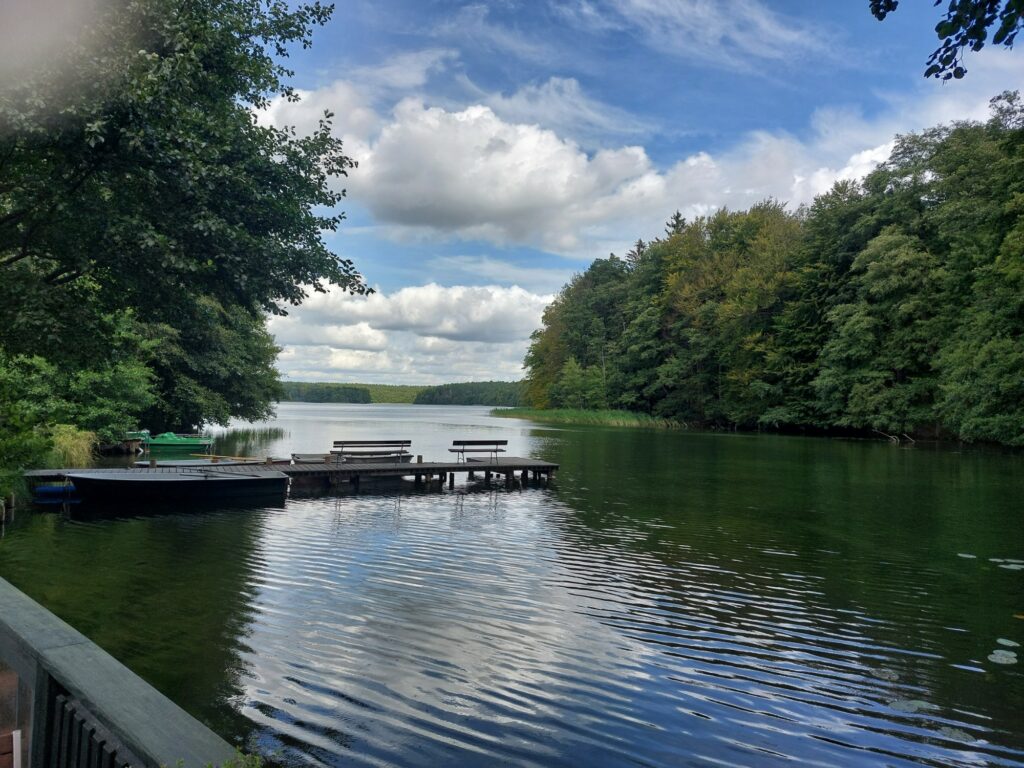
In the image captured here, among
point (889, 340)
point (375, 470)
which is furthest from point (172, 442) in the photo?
point (889, 340)

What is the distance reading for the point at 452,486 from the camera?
22.7 m

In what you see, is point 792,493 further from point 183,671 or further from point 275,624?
point 183,671

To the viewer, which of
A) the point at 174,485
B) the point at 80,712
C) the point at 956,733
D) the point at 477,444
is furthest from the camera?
the point at 477,444

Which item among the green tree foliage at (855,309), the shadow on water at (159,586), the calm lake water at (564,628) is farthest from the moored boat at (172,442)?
the green tree foliage at (855,309)

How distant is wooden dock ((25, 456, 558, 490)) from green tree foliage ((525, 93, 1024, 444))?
27.8 metres

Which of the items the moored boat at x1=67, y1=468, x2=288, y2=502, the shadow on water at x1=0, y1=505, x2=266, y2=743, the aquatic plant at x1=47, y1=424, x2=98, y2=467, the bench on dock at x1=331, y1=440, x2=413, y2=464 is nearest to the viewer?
the shadow on water at x1=0, y1=505, x2=266, y2=743

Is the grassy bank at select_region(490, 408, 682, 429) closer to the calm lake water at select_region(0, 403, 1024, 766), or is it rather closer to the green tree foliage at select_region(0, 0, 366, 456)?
the calm lake water at select_region(0, 403, 1024, 766)

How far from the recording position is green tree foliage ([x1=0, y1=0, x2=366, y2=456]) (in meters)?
9.52

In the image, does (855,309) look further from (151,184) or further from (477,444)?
(151,184)

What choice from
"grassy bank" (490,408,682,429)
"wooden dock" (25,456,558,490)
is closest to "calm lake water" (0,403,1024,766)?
"wooden dock" (25,456,558,490)

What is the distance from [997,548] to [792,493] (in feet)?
25.7

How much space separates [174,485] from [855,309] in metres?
50.2

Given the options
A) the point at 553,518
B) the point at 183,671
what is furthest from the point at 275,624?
the point at 553,518

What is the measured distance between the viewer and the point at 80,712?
2.50 metres
